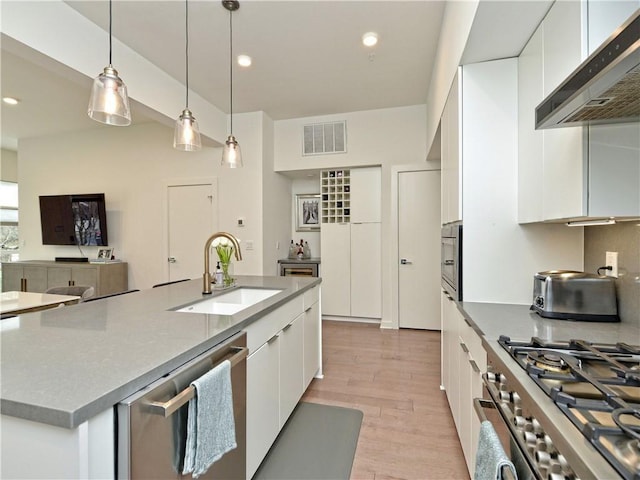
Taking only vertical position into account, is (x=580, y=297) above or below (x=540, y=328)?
above

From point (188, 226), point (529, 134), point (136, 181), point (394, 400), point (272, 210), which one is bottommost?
point (394, 400)

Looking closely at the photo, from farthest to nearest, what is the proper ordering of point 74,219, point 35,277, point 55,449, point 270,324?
point 74,219 → point 35,277 → point 270,324 → point 55,449

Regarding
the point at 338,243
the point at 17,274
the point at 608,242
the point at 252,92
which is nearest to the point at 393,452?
the point at 608,242

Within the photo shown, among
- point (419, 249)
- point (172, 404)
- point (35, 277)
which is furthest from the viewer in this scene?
point (35, 277)

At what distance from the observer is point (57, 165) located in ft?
17.2

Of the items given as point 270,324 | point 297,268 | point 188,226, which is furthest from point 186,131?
point 297,268

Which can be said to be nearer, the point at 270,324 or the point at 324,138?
the point at 270,324

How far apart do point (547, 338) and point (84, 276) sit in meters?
5.59

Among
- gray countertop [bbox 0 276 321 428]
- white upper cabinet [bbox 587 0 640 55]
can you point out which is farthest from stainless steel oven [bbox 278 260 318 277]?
white upper cabinet [bbox 587 0 640 55]

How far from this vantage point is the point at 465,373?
1566 mm

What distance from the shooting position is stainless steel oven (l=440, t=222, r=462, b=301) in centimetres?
178

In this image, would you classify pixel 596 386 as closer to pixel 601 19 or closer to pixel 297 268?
pixel 601 19

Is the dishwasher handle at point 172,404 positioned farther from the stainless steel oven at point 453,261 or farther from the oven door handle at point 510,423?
the stainless steel oven at point 453,261

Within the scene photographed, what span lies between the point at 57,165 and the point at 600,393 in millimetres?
7074
